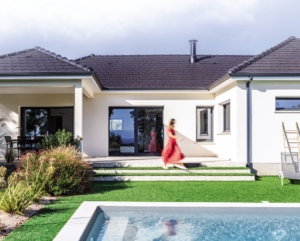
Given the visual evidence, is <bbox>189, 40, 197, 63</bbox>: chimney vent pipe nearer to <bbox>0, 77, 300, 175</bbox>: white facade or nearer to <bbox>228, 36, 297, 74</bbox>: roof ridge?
<bbox>0, 77, 300, 175</bbox>: white facade

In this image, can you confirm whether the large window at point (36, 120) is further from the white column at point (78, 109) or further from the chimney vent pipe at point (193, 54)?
the chimney vent pipe at point (193, 54)

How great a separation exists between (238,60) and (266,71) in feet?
19.3

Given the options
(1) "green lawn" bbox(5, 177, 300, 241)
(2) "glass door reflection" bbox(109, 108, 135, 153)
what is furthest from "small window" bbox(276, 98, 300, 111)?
(2) "glass door reflection" bbox(109, 108, 135, 153)

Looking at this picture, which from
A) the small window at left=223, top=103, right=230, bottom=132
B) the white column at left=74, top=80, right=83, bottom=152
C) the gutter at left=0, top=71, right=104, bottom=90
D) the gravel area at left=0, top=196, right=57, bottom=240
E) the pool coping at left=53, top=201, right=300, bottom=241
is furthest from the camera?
the small window at left=223, top=103, right=230, bottom=132

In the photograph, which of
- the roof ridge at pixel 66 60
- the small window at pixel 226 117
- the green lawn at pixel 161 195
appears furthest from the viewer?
the small window at pixel 226 117

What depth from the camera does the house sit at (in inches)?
368

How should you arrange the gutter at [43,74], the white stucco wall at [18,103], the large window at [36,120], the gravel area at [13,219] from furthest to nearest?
the large window at [36,120]
the white stucco wall at [18,103]
the gutter at [43,74]
the gravel area at [13,219]

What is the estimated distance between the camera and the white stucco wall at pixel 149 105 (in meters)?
12.1

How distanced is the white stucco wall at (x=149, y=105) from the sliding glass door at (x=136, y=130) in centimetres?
27

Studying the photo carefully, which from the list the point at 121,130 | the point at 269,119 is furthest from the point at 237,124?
the point at 121,130

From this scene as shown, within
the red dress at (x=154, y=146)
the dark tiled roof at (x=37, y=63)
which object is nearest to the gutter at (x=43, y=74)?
the dark tiled roof at (x=37, y=63)

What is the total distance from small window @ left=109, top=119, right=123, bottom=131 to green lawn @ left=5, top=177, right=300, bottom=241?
4.40 m

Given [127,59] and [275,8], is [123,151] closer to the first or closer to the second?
[127,59]

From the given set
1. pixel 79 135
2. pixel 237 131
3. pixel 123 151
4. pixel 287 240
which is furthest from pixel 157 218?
pixel 123 151
